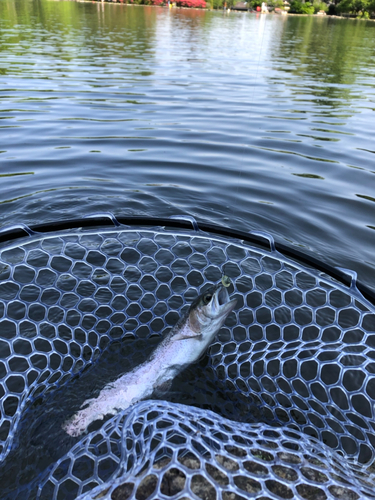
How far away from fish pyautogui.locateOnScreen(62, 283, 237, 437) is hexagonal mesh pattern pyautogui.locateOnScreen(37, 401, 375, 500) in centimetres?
35

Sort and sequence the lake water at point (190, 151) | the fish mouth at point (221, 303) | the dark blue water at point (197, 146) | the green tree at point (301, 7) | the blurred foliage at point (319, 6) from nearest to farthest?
the fish mouth at point (221, 303) → the lake water at point (190, 151) → the dark blue water at point (197, 146) → the green tree at point (301, 7) → the blurred foliage at point (319, 6)

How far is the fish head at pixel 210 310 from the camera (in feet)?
9.52

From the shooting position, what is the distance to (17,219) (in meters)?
5.68

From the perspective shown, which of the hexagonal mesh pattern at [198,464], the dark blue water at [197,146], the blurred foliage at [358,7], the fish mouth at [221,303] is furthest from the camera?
the blurred foliage at [358,7]

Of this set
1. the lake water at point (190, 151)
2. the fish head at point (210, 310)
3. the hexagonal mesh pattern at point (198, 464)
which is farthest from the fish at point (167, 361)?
the hexagonal mesh pattern at point (198, 464)

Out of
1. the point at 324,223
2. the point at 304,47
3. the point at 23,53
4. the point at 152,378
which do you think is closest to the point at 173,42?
the point at 304,47

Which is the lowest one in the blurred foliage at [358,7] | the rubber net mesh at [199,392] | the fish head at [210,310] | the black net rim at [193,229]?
the rubber net mesh at [199,392]

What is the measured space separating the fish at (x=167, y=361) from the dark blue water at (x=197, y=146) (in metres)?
2.78

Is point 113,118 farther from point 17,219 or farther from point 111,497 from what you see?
point 111,497

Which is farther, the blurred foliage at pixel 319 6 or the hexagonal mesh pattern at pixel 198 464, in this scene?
the blurred foliage at pixel 319 6

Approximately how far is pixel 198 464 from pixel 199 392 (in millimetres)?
1284

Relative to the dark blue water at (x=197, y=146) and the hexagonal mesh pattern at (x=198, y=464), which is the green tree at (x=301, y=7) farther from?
the hexagonal mesh pattern at (x=198, y=464)

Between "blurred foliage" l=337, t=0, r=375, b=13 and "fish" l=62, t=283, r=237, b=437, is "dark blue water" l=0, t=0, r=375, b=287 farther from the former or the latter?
"blurred foliage" l=337, t=0, r=375, b=13

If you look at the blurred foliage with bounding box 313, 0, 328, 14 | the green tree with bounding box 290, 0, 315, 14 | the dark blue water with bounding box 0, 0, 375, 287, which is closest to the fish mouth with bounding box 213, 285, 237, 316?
the dark blue water with bounding box 0, 0, 375, 287
